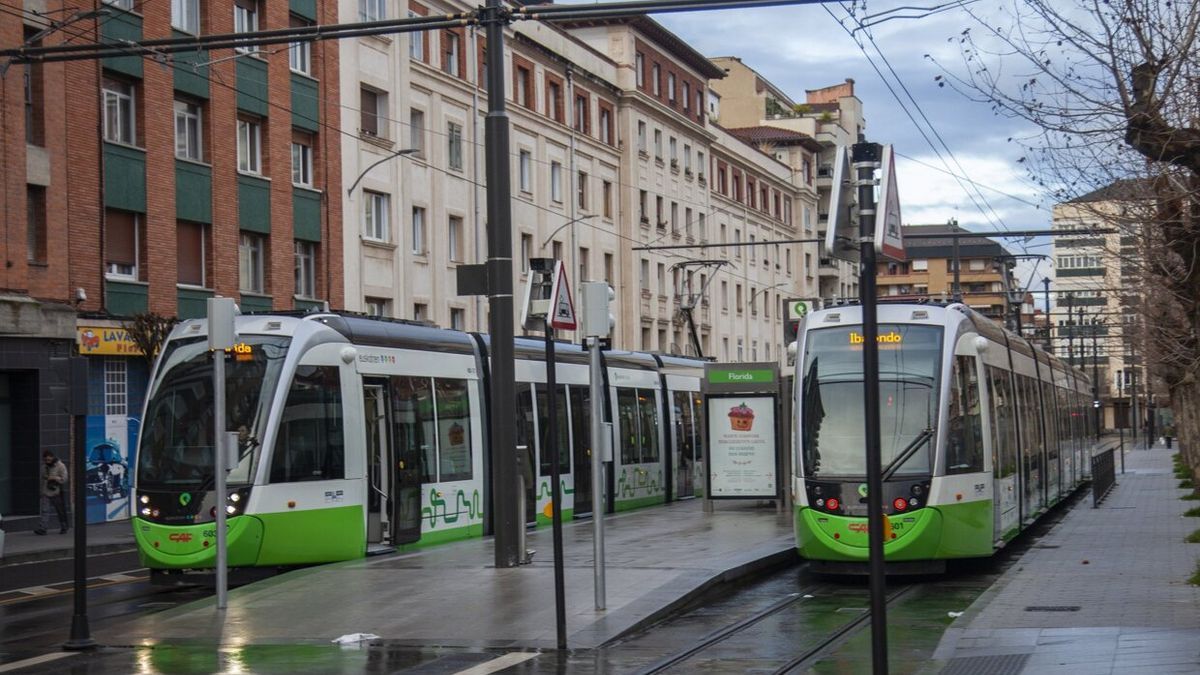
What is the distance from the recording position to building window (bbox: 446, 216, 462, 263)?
49.0m

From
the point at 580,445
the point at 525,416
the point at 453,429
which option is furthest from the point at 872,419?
the point at 580,445

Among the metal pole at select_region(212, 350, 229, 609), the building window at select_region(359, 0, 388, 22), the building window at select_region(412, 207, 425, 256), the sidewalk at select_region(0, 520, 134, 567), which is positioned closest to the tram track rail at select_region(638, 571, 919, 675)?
the metal pole at select_region(212, 350, 229, 609)

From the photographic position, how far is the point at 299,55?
4109cm

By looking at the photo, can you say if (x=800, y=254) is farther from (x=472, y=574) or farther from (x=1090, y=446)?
(x=472, y=574)

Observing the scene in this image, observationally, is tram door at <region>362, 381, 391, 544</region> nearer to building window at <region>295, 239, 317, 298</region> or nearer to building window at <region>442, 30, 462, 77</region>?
building window at <region>295, 239, 317, 298</region>

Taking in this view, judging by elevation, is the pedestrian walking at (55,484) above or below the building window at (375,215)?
below

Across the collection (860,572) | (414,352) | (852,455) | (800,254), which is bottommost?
(860,572)

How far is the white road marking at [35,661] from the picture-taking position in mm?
12468

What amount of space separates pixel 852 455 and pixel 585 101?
44271mm

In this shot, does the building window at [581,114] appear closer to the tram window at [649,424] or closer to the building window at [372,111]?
the building window at [372,111]

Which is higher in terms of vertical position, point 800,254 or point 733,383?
point 800,254

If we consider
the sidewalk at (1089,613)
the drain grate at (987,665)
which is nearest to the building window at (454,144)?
the sidewalk at (1089,613)

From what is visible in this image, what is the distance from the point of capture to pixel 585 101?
60.3m

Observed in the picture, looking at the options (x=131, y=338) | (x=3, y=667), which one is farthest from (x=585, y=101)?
(x=3, y=667)
